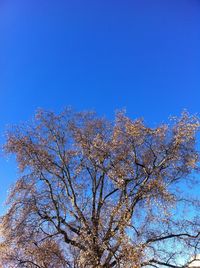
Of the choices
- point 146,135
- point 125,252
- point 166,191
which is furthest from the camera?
point 146,135

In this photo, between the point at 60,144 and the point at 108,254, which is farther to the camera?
the point at 60,144

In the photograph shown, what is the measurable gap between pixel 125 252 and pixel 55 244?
731 cm

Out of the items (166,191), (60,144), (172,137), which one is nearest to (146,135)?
(172,137)

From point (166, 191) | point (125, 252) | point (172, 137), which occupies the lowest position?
point (125, 252)

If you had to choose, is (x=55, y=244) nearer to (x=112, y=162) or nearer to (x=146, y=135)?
(x=112, y=162)

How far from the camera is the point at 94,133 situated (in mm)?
26969

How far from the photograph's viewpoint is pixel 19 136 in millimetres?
26484

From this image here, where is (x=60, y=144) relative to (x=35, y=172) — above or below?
above

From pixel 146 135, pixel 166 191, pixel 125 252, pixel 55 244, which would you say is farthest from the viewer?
pixel 55 244

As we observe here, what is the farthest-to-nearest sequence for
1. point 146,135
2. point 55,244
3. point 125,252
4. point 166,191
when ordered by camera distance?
point 55,244, point 146,135, point 166,191, point 125,252

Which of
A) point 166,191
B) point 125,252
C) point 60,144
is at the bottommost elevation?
point 125,252

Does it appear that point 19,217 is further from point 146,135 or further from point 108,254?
point 146,135

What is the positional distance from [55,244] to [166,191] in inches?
330

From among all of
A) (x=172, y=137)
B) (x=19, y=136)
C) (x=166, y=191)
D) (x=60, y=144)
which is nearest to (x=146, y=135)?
(x=172, y=137)
